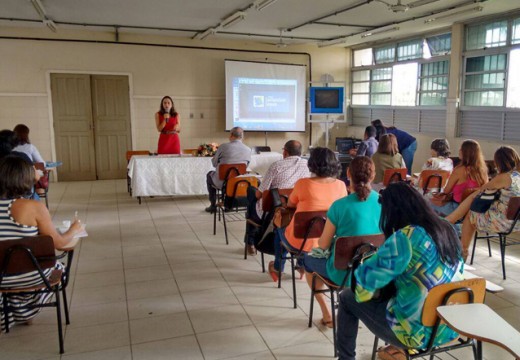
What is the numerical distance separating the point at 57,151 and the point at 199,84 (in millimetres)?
3174

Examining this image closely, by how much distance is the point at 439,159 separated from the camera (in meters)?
4.86

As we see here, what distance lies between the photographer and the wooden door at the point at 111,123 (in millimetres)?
8586

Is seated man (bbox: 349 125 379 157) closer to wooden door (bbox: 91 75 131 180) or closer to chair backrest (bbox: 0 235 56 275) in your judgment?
chair backrest (bbox: 0 235 56 275)

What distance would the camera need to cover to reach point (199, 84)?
926 cm

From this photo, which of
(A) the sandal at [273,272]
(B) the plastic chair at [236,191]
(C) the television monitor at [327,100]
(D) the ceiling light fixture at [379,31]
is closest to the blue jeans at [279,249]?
(A) the sandal at [273,272]

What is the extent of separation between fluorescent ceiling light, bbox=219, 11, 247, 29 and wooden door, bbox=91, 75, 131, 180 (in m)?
2.58

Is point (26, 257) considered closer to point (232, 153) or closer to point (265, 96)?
point (232, 153)

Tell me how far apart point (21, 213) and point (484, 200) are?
11.3 feet

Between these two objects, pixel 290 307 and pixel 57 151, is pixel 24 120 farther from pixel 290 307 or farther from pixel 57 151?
pixel 290 307

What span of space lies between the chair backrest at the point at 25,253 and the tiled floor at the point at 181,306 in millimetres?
578

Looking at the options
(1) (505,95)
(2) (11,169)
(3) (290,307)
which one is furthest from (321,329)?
(1) (505,95)

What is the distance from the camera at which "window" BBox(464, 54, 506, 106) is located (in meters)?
6.55

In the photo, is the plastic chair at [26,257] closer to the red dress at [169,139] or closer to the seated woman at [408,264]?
the seated woman at [408,264]

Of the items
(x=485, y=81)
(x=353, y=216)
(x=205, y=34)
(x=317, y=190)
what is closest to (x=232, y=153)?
(x=317, y=190)
